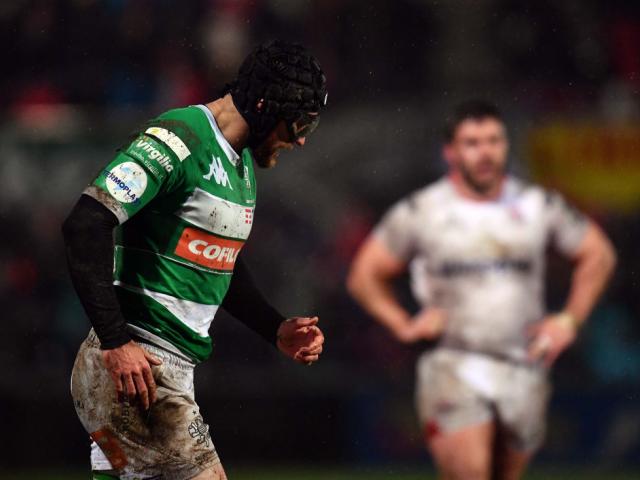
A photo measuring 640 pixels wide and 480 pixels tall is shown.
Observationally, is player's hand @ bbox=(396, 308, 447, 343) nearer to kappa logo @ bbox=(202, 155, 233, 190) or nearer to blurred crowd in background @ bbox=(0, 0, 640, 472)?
blurred crowd in background @ bbox=(0, 0, 640, 472)

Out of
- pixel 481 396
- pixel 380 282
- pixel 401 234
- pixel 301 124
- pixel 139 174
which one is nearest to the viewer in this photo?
pixel 139 174

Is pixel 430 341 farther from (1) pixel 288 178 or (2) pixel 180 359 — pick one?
(2) pixel 180 359

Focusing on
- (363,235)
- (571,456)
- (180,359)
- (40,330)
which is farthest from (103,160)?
(180,359)

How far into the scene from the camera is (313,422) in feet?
35.7

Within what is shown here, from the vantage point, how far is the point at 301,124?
14.1 feet

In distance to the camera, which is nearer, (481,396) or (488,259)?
(481,396)

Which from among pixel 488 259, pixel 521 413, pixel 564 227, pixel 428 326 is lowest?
pixel 521 413

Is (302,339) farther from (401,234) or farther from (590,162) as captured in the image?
(590,162)

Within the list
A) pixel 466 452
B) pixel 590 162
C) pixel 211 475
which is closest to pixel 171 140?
pixel 211 475

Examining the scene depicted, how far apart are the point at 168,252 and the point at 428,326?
429 cm

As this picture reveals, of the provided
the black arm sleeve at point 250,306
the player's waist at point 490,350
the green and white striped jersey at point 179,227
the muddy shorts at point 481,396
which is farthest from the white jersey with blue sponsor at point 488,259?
the green and white striped jersey at point 179,227

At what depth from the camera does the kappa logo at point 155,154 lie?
3918mm

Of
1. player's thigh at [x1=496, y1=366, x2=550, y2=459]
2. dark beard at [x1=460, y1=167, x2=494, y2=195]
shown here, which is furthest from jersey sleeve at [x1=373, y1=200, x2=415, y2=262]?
player's thigh at [x1=496, y1=366, x2=550, y2=459]

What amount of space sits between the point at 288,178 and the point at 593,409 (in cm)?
325
